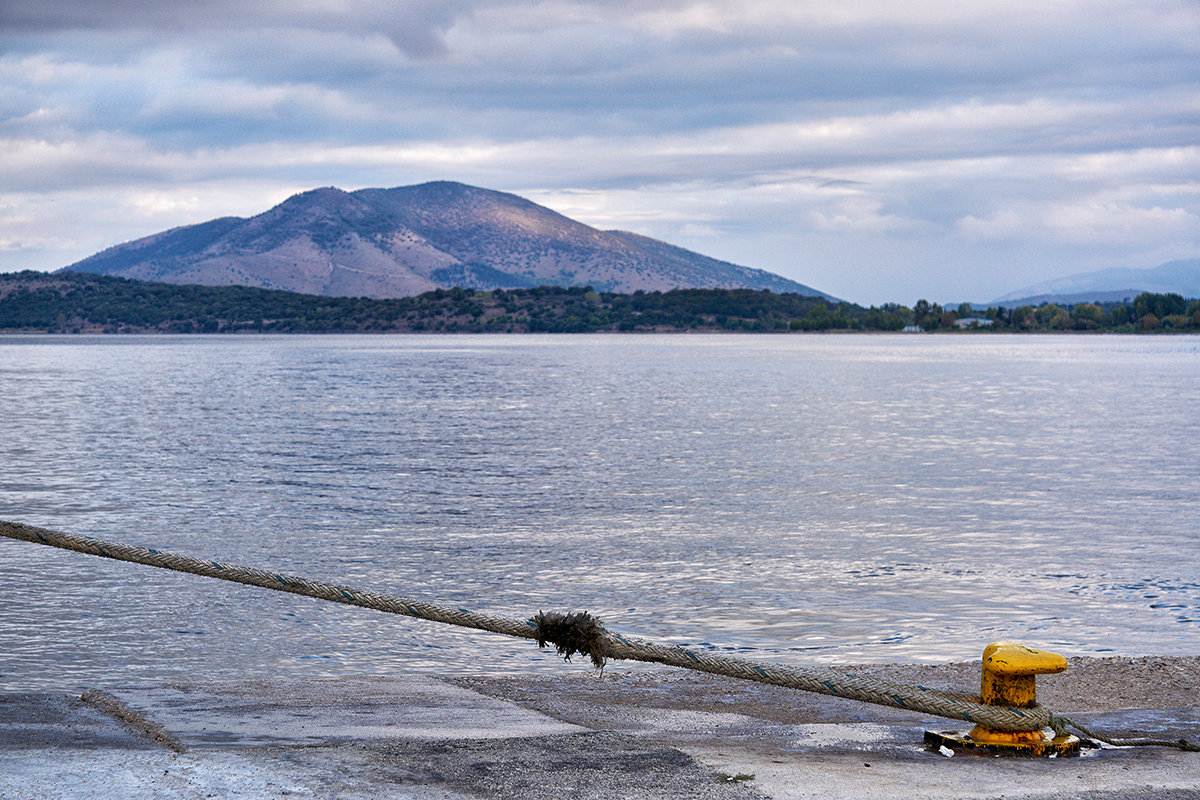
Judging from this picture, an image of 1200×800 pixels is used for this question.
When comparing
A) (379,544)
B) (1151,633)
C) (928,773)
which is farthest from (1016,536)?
(928,773)

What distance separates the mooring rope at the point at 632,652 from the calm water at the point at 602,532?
4.21 m

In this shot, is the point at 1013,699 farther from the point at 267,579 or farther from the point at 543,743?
the point at 267,579

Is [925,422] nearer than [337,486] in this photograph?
No

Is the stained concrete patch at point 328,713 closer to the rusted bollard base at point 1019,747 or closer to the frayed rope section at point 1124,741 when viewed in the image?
the rusted bollard base at point 1019,747

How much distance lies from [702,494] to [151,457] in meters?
17.2

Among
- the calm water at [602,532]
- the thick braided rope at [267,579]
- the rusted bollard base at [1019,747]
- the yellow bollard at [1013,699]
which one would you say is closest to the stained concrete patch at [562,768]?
the thick braided rope at [267,579]

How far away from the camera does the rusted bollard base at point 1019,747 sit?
6891 millimetres

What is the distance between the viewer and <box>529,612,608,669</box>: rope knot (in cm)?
686

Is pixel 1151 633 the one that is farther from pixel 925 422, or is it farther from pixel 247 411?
pixel 247 411

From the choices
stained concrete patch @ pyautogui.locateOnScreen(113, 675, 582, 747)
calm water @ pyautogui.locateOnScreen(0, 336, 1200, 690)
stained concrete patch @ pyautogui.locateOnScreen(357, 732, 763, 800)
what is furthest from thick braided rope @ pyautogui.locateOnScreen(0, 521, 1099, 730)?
calm water @ pyautogui.locateOnScreen(0, 336, 1200, 690)

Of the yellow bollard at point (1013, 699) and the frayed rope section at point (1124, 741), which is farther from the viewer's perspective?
the frayed rope section at point (1124, 741)

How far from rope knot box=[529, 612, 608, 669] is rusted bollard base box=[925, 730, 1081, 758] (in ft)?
7.08

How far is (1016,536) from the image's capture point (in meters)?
20.1

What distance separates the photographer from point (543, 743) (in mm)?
7039
